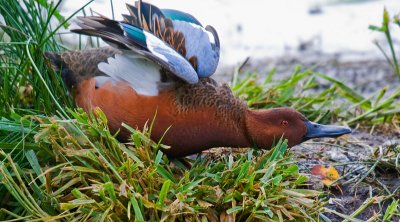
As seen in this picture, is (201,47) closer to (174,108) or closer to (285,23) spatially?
(174,108)

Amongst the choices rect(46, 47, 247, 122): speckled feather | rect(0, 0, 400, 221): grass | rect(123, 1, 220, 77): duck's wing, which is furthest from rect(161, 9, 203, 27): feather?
rect(0, 0, 400, 221): grass

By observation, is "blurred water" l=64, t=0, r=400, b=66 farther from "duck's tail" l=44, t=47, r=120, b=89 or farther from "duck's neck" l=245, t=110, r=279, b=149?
"duck's neck" l=245, t=110, r=279, b=149

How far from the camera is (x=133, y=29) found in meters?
3.82

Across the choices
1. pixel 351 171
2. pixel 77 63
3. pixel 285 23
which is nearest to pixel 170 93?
pixel 77 63

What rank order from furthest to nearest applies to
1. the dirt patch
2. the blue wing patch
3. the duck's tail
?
the duck's tail, the dirt patch, the blue wing patch

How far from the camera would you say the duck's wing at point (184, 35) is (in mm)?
4000

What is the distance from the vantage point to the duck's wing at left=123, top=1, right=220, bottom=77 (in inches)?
157

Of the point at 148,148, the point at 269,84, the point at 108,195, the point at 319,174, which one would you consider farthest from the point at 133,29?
the point at 269,84

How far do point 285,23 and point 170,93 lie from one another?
6510 millimetres

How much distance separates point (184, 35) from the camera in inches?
161

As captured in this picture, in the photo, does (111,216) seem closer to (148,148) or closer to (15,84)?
(148,148)

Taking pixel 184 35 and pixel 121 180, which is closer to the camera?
pixel 121 180

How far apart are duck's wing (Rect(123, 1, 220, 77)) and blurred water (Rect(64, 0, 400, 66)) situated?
4270mm

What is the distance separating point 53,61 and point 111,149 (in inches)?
39.8
